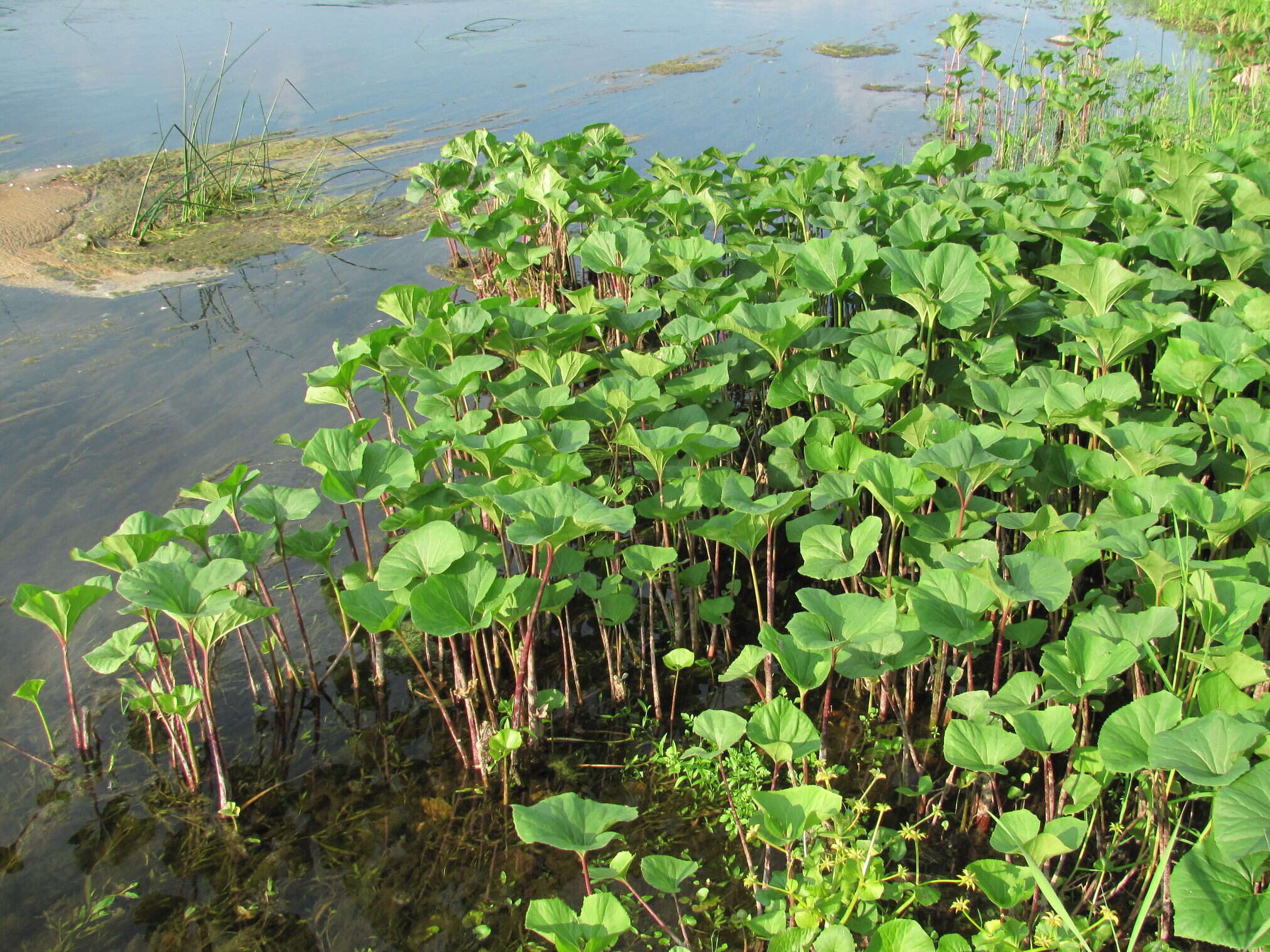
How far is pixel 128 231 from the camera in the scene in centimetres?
578

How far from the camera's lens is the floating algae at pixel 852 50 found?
34.9 feet

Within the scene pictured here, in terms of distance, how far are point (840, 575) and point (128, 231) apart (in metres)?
5.42

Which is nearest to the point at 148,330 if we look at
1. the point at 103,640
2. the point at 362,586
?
the point at 103,640

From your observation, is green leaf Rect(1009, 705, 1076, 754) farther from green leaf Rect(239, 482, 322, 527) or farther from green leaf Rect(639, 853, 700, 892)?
green leaf Rect(239, 482, 322, 527)

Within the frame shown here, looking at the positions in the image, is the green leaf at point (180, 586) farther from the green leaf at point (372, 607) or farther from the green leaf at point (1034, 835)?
the green leaf at point (1034, 835)

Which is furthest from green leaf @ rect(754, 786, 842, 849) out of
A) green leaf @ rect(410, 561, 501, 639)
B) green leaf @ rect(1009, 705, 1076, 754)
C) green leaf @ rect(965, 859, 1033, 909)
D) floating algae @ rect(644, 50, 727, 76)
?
floating algae @ rect(644, 50, 727, 76)

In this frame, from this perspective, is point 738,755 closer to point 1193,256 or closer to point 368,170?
point 1193,256

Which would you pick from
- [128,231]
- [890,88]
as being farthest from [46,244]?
[890,88]

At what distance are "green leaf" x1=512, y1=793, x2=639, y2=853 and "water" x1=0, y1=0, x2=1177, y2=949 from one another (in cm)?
53

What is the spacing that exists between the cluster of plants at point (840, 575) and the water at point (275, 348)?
177 millimetres

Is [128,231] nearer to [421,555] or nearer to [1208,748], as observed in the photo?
[421,555]

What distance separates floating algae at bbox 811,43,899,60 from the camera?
10.6 m

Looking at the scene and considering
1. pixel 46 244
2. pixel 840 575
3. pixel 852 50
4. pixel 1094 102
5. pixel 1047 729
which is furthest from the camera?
pixel 852 50

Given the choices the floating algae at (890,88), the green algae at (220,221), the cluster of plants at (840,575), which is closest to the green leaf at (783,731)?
the cluster of plants at (840,575)
